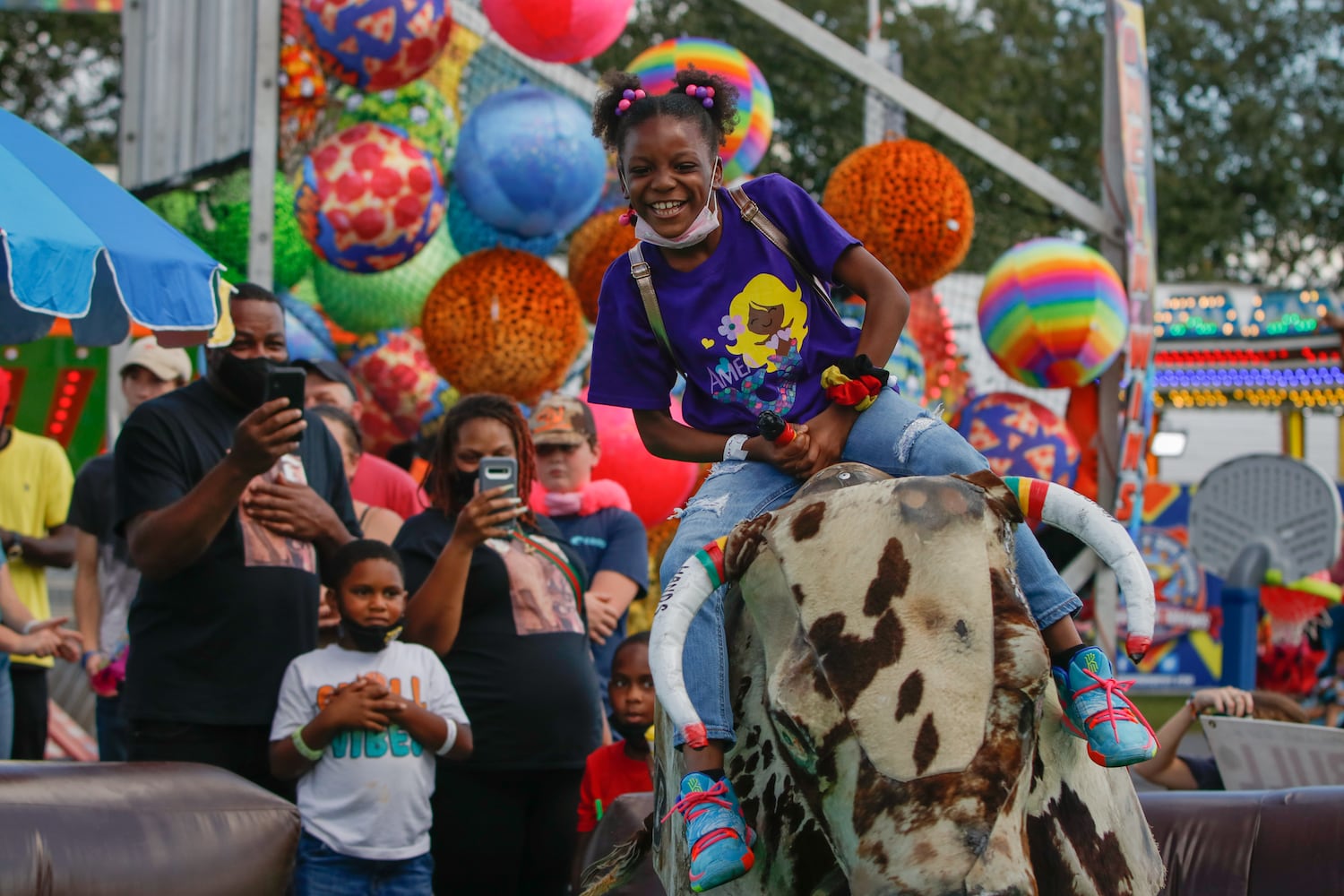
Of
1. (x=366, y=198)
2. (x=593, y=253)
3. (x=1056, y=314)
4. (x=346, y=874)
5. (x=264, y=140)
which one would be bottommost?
(x=346, y=874)

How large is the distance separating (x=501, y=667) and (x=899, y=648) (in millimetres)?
2635

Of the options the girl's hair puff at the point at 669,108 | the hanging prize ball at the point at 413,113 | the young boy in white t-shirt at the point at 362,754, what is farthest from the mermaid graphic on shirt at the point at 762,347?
the hanging prize ball at the point at 413,113

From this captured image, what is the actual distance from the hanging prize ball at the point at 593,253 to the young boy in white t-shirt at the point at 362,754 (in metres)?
3.94

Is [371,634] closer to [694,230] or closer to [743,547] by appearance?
[694,230]

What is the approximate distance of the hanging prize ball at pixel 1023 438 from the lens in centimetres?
833

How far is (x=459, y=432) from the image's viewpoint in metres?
5.22

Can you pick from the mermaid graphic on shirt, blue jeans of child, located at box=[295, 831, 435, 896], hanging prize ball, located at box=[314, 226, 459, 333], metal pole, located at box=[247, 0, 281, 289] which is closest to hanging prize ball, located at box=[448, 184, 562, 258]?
hanging prize ball, located at box=[314, 226, 459, 333]

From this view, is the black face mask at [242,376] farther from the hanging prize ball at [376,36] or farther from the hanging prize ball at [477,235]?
the hanging prize ball at [477,235]

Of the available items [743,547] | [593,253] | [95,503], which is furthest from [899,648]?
[593,253]

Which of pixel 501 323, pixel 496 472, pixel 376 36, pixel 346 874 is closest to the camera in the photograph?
pixel 346 874

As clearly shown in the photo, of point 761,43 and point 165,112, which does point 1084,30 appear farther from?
point 165,112

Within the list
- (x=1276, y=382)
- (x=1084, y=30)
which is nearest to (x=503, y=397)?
(x=1276, y=382)

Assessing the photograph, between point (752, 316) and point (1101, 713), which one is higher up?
point (752, 316)

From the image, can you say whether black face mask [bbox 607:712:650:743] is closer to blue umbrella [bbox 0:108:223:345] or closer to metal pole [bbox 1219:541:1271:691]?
blue umbrella [bbox 0:108:223:345]
